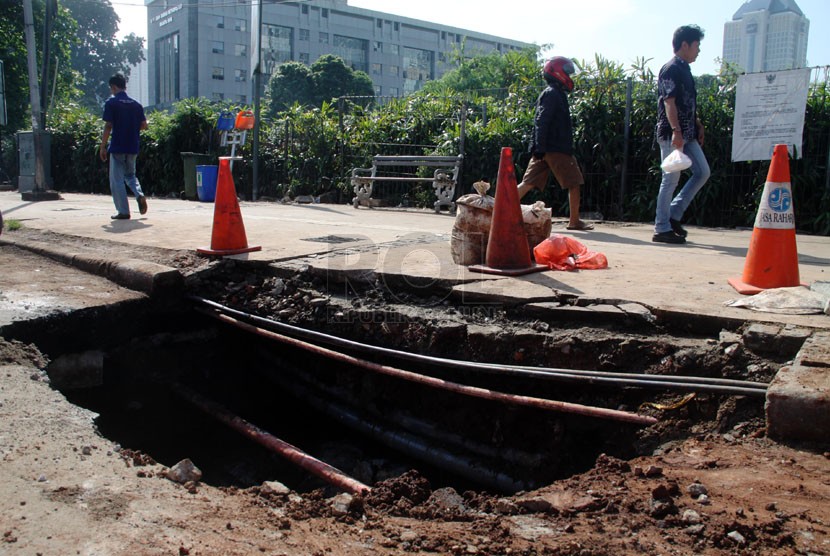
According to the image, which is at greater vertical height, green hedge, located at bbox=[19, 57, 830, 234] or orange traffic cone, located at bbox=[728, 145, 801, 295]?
green hedge, located at bbox=[19, 57, 830, 234]

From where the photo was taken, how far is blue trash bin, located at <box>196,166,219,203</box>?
12.4m

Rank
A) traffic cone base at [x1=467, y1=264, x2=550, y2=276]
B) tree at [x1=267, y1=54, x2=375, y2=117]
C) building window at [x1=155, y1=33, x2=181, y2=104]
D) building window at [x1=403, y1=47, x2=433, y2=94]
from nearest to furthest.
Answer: traffic cone base at [x1=467, y1=264, x2=550, y2=276] → tree at [x1=267, y1=54, x2=375, y2=117] → building window at [x1=155, y1=33, x2=181, y2=104] → building window at [x1=403, y1=47, x2=433, y2=94]

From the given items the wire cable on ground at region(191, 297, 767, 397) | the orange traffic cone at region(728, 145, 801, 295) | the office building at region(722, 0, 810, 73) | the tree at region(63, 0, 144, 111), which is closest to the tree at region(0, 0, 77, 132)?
the wire cable on ground at region(191, 297, 767, 397)

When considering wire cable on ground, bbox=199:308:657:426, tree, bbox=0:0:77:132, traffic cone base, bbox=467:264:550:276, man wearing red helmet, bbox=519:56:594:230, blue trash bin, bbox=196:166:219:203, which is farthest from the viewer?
tree, bbox=0:0:77:132

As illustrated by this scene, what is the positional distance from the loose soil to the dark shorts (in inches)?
180

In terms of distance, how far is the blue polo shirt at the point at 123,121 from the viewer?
761 cm

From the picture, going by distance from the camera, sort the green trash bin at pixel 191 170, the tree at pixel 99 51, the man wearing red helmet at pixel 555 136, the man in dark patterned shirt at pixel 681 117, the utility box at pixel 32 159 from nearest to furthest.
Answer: the man in dark patterned shirt at pixel 681 117 → the man wearing red helmet at pixel 555 136 → the utility box at pixel 32 159 → the green trash bin at pixel 191 170 → the tree at pixel 99 51

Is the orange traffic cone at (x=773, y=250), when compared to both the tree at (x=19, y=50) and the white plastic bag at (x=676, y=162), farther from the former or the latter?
the tree at (x=19, y=50)

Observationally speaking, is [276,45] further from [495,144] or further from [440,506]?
[440,506]

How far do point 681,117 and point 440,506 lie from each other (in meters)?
4.80

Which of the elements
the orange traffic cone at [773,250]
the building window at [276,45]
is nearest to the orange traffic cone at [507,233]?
the orange traffic cone at [773,250]

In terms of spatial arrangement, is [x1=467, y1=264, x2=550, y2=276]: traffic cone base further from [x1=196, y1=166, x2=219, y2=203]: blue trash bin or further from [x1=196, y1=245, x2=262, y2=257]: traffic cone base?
[x1=196, y1=166, x2=219, y2=203]: blue trash bin

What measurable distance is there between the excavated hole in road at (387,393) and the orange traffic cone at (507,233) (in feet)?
→ 2.03

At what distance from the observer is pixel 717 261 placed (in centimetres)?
478
